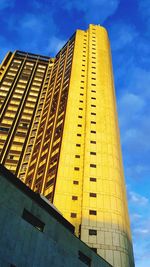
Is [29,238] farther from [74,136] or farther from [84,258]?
[74,136]

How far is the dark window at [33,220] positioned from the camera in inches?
870

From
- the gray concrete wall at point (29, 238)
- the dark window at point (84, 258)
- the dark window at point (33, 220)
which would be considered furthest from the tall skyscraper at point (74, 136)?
the dark window at point (33, 220)

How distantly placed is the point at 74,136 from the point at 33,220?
97.7 ft

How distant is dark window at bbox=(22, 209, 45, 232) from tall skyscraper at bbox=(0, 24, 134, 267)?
15735 mm

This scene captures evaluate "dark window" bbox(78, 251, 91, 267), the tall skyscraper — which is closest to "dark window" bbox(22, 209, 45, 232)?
"dark window" bbox(78, 251, 91, 267)

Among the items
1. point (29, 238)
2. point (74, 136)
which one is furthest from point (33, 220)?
point (74, 136)

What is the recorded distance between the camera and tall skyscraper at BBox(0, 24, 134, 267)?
131 feet

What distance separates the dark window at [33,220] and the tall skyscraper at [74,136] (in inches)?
620

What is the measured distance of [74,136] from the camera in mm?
51562

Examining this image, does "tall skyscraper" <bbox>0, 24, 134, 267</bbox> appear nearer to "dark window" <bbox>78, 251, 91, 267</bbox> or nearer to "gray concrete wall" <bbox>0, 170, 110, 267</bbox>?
"dark window" <bbox>78, 251, 91, 267</bbox>

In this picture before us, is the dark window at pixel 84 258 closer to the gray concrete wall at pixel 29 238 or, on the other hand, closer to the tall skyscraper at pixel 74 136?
the gray concrete wall at pixel 29 238

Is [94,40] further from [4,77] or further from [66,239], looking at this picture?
[66,239]

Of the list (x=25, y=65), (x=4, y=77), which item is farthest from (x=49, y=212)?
(x=25, y=65)

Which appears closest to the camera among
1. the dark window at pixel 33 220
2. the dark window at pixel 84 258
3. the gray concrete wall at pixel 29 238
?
the gray concrete wall at pixel 29 238
